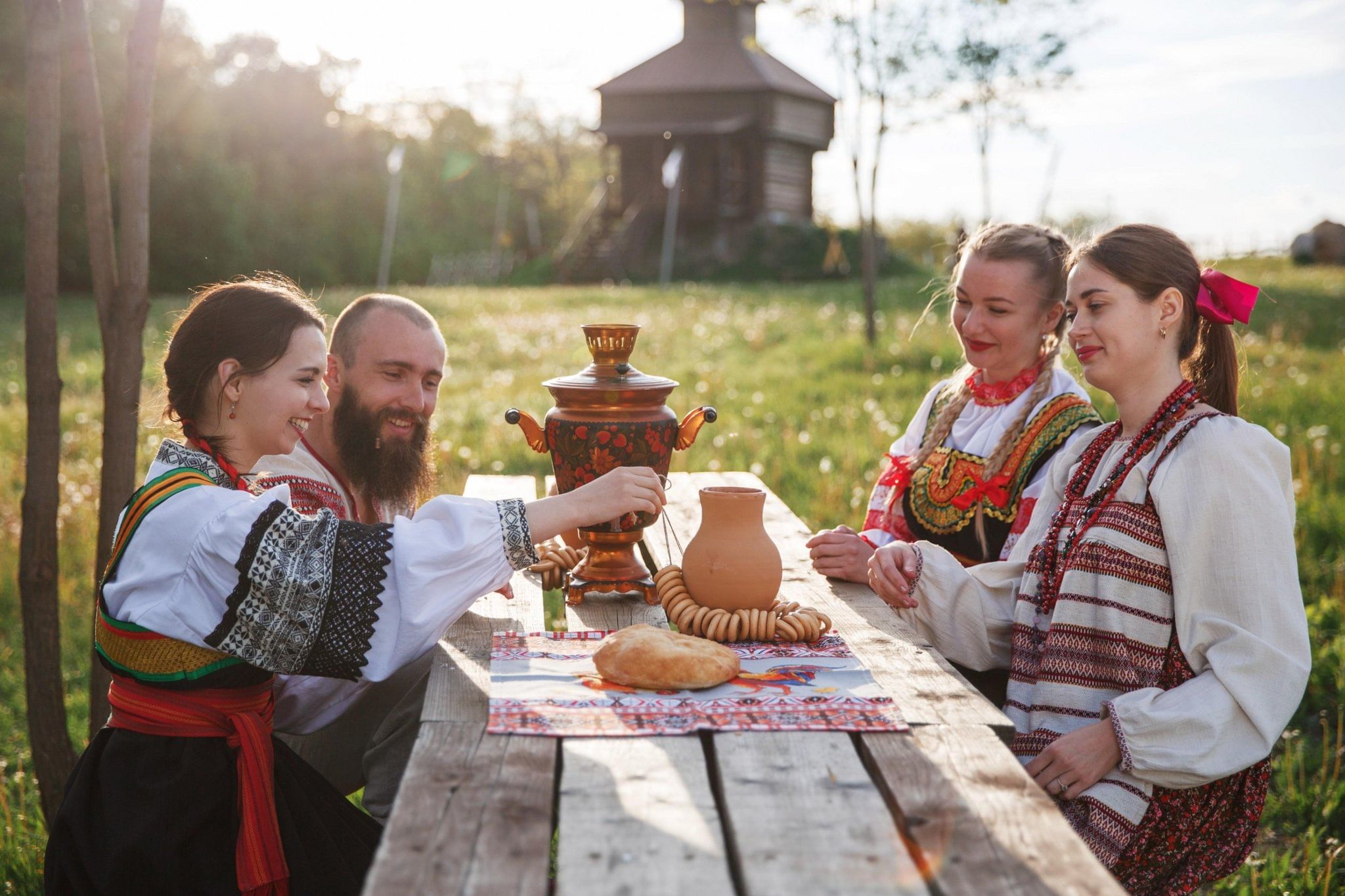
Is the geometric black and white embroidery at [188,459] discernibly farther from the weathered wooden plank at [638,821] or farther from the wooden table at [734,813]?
the weathered wooden plank at [638,821]

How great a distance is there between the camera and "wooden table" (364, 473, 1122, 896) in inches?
50.2

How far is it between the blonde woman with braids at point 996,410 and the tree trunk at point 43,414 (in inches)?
A: 86.9

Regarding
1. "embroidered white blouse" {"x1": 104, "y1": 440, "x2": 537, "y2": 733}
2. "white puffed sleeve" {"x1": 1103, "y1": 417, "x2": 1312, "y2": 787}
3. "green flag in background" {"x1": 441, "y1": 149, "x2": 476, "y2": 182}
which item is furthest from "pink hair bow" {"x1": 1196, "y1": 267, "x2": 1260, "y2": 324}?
"green flag in background" {"x1": 441, "y1": 149, "x2": 476, "y2": 182}

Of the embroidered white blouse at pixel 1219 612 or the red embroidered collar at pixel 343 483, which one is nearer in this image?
the embroidered white blouse at pixel 1219 612

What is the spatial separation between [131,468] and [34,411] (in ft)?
0.95

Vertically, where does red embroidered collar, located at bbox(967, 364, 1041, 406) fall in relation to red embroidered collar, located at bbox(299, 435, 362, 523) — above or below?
above

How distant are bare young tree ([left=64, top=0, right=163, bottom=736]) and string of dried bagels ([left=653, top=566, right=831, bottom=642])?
5.90 ft

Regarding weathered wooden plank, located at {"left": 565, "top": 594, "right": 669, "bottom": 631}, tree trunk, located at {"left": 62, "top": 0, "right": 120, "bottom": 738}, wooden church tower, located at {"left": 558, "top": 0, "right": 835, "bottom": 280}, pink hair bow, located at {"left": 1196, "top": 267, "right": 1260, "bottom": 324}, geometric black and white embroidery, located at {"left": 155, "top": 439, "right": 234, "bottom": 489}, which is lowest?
weathered wooden plank, located at {"left": 565, "top": 594, "right": 669, "bottom": 631}

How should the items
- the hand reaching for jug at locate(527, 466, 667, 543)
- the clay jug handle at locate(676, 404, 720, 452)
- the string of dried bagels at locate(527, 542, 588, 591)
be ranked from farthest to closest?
the string of dried bagels at locate(527, 542, 588, 591) → the clay jug handle at locate(676, 404, 720, 452) → the hand reaching for jug at locate(527, 466, 667, 543)

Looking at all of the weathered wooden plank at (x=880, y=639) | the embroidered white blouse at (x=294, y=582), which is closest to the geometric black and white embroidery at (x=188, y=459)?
the embroidered white blouse at (x=294, y=582)

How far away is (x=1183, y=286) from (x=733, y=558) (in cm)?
112

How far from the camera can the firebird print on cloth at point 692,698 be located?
5.62 feet

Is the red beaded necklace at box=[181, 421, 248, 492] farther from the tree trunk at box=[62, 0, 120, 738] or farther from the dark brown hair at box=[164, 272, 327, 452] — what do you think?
the tree trunk at box=[62, 0, 120, 738]

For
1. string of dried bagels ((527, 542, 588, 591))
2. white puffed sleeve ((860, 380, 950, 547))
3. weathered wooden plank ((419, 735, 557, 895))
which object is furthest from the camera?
white puffed sleeve ((860, 380, 950, 547))
